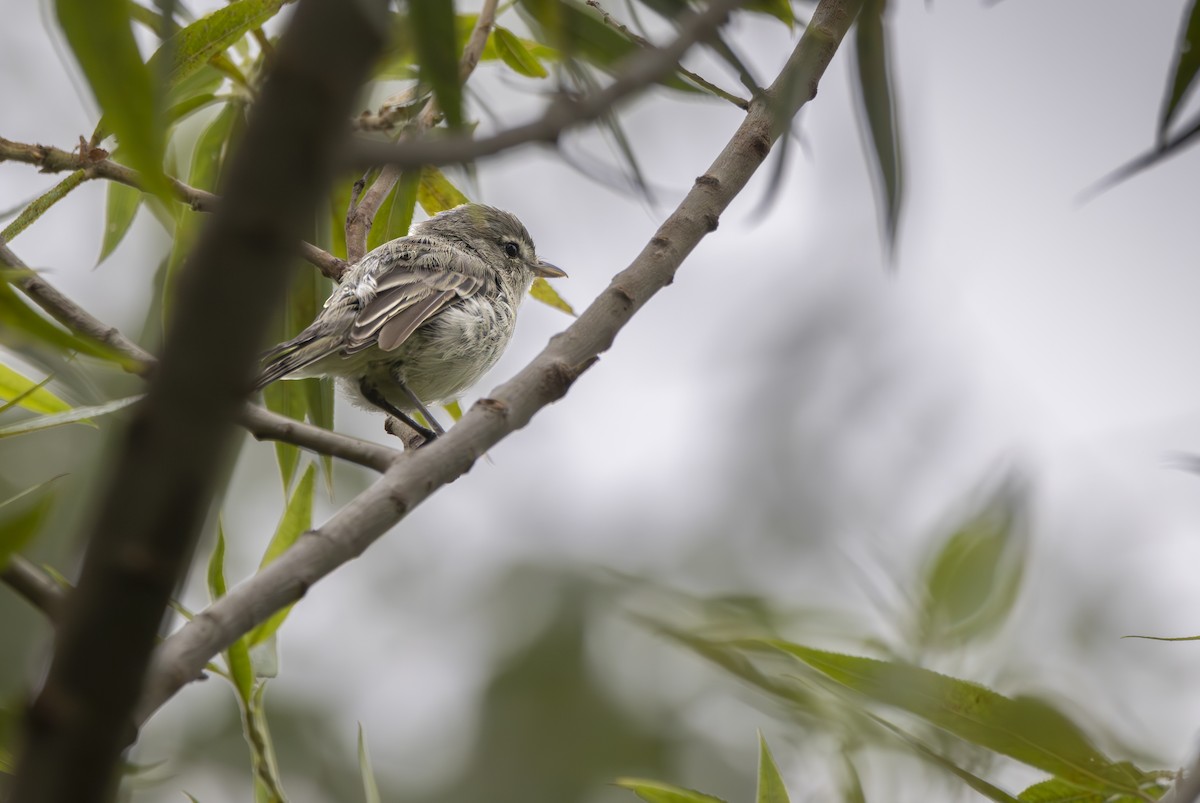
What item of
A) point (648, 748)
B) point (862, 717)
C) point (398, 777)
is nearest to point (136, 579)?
point (862, 717)

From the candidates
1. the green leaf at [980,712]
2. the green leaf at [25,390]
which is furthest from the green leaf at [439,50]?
the green leaf at [25,390]

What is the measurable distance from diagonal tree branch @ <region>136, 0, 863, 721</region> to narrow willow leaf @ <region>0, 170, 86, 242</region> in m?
1.32

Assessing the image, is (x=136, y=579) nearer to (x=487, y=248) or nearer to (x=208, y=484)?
(x=208, y=484)

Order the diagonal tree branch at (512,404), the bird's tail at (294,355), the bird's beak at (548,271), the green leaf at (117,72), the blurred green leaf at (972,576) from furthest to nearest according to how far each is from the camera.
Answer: the bird's beak at (548,271) → the bird's tail at (294,355) → the blurred green leaf at (972,576) → the diagonal tree branch at (512,404) → the green leaf at (117,72)

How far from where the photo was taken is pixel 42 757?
68cm

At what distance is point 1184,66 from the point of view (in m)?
1.36

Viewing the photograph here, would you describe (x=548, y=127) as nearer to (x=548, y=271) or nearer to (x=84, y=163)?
(x=84, y=163)

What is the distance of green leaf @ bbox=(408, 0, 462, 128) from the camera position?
3.48 feet

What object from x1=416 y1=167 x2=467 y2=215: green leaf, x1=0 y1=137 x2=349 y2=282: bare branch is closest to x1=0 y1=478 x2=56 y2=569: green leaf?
x1=0 y1=137 x2=349 y2=282: bare branch

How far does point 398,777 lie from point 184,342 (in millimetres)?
6878

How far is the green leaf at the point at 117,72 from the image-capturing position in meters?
A: 0.85

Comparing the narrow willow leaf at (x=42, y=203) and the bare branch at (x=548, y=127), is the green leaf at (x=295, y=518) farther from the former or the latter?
the bare branch at (x=548, y=127)

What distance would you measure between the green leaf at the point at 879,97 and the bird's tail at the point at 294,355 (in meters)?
1.95

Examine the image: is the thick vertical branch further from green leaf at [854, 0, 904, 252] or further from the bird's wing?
the bird's wing
